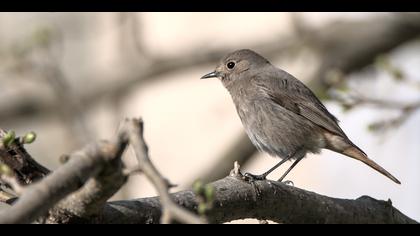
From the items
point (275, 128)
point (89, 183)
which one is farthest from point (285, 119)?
point (89, 183)

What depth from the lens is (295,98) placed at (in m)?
6.97

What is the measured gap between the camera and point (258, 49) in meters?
9.10

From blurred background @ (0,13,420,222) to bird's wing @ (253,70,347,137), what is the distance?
0.27 m

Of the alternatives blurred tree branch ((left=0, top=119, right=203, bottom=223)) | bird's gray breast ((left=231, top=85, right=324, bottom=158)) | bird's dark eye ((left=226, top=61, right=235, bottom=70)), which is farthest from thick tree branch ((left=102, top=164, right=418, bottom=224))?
bird's dark eye ((left=226, top=61, right=235, bottom=70))

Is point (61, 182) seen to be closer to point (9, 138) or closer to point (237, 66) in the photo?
point (9, 138)

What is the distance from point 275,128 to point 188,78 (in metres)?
5.34

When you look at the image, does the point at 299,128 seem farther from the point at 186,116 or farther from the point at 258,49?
the point at 186,116

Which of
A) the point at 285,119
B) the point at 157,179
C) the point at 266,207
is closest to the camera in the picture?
the point at 157,179

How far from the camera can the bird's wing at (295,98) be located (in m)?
6.80

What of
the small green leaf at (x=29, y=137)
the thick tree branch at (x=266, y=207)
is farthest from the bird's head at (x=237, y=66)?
the small green leaf at (x=29, y=137)

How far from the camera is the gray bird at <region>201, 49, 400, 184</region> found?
21.7 feet
